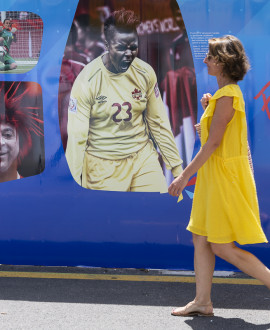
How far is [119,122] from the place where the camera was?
4.38 metres

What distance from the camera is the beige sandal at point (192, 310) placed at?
366 cm

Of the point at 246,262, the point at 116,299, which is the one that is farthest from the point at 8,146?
the point at 246,262

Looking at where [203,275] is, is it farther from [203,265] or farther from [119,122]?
[119,122]

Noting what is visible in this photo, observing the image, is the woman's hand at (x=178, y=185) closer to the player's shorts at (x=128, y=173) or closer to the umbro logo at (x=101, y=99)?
the player's shorts at (x=128, y=173)

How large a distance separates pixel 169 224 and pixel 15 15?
1.86m

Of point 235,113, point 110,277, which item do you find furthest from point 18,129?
point 235,113

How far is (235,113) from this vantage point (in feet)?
11.4

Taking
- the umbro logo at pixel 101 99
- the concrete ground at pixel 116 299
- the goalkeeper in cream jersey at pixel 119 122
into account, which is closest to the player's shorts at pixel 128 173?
the goalkeeper in cream jersey at pixel 119 122

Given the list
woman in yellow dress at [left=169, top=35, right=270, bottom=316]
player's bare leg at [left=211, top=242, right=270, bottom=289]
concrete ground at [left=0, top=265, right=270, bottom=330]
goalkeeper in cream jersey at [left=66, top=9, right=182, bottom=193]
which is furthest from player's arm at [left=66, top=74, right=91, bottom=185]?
player's bare leg at [left=211, top=242, right=270, bottom=289]

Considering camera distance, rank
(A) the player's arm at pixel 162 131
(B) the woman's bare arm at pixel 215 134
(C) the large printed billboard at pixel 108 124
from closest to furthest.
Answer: (B) the woman's bare arm at pixel 215 134 < (C) the large printed billboard at pixel 108 124 < (A) the player's arm at pixel 162 131

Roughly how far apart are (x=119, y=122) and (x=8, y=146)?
0.84 m

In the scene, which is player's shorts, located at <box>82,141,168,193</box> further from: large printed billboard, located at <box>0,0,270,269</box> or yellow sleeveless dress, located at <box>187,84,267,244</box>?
yellow sleeveless dress, located at <box>187,84,267,244</box>

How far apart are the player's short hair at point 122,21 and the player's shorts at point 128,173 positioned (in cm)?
83

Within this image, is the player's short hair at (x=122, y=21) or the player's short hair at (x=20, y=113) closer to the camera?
the player's short hair at (x=122, y=21)
